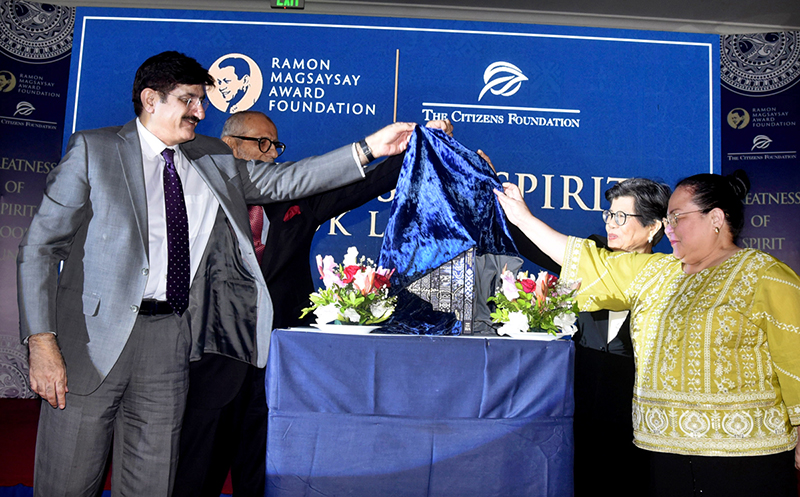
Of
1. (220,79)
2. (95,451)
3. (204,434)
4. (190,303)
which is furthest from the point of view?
(220,79)

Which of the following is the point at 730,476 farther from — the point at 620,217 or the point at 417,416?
the point at 620,217

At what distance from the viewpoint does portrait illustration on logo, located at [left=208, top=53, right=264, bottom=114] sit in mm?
3635

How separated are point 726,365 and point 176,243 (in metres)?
1.70

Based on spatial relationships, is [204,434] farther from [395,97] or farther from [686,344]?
[395,97]

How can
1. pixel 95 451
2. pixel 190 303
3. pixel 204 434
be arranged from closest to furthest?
pixel 95 451 → pixel 190 303 → pixel 204 434

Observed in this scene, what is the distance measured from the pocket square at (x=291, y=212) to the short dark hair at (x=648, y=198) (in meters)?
1.53

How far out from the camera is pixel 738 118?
3951mm

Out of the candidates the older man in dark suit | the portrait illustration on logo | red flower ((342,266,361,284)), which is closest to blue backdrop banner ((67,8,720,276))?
the portrait illustration on logo

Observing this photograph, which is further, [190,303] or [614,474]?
[614,474]

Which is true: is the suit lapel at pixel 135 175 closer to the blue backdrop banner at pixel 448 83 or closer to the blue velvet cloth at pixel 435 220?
the blue velvet cloth at pixel 435 220

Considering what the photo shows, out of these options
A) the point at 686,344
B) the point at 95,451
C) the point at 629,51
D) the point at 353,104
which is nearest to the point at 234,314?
the point at 95,451

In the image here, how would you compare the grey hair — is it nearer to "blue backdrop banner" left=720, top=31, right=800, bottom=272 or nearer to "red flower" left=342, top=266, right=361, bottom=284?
"red flower" left=342, top=266, right=361, bottom=284

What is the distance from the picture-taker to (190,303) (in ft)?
6.19

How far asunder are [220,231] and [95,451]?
30.2 inches
